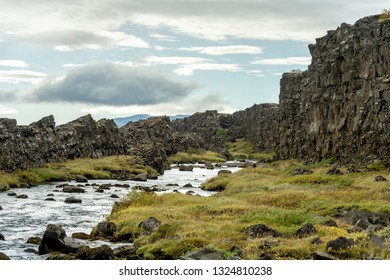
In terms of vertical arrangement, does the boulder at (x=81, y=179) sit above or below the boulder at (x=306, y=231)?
below

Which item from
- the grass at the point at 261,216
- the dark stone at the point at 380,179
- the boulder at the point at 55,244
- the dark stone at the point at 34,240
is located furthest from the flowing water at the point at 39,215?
the dark stone at the point at 380,179

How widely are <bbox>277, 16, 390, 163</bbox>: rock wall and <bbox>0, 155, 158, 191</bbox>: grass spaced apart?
144 feet

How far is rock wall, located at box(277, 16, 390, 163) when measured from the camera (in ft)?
266

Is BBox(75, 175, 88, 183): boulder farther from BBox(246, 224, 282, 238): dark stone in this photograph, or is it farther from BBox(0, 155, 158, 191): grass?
BBox(246, 224, 282, 238): dark stone

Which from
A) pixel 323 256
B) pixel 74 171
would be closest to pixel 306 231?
pixel 323 256

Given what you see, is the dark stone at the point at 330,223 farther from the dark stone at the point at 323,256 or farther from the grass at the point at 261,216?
the dark stone at the point at 323,256

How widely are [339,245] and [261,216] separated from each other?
15.4 meters

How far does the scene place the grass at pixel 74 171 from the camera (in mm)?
100625

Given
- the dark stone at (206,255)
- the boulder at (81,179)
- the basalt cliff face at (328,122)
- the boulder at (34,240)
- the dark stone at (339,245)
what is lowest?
the boulder at (81,179)

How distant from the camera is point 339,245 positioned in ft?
98.7

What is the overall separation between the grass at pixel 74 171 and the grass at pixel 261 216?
42.8 metres

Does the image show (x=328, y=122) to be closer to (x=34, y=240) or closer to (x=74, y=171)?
(x=74, y=171)

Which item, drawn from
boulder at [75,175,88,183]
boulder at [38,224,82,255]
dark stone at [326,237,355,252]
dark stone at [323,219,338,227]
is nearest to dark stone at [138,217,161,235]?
boulder at [38,224,82,255]

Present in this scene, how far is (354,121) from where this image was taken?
89.9m
